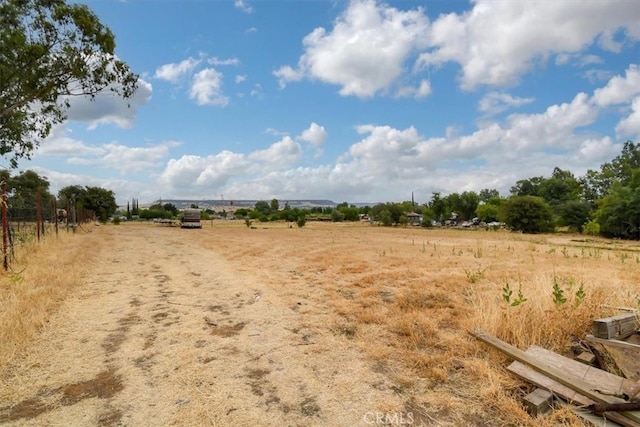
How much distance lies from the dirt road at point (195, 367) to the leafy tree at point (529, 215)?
4723 cm

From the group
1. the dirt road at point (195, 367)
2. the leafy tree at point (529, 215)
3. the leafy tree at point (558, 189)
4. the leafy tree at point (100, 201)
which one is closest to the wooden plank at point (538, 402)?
the dirt road at point (195, 367)

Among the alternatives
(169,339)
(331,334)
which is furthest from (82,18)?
(331,334)

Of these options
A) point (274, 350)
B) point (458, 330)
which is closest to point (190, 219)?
point (274, 350)

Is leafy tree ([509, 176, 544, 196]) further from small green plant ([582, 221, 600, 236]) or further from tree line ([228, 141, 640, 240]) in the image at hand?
small green plant ([582, 221, 600, 236])

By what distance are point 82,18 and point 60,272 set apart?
904cm

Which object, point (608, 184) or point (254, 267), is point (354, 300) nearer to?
point (254, 267)

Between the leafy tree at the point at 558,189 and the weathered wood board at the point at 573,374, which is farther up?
the leafy tree at the point at 558,189

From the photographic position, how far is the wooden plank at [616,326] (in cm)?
353

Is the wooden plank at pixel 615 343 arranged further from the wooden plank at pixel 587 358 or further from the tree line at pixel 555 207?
the tree line at pixel 555 207

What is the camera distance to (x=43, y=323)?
15.4 ft

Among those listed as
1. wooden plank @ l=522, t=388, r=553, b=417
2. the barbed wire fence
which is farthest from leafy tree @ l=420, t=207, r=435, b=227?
wooden plank @ l=522, t=388, r=553, b=417

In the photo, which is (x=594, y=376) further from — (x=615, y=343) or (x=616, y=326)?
(x=616, y=326)

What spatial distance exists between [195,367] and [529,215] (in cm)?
5010

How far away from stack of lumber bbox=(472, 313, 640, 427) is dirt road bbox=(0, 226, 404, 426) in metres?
1.24
